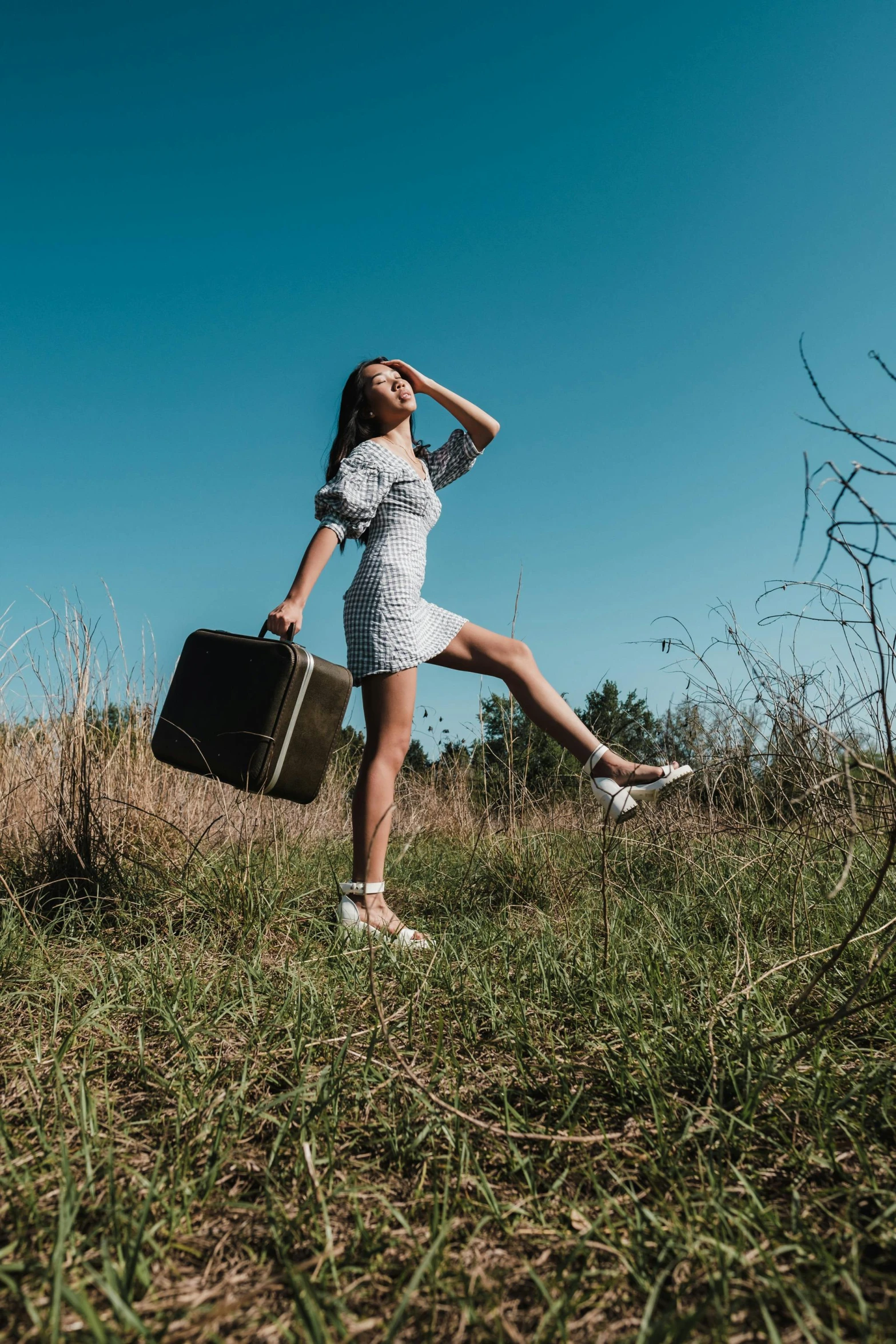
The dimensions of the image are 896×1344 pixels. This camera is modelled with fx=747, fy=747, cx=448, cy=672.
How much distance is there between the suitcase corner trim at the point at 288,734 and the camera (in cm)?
221

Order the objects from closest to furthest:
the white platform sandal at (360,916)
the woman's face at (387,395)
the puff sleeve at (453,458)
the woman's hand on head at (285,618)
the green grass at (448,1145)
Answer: the green grass at (448,1145)
the white platform sandal at (360,916)
the woman's hand on head at (285,618)
the woman's face at (387,395)
the puff sleeve at (453,458)

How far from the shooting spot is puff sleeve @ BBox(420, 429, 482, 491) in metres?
3.08

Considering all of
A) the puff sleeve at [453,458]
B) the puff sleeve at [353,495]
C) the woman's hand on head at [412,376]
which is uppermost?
the woman's hand on head at [412,376]

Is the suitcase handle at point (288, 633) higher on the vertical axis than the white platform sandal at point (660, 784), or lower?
higher

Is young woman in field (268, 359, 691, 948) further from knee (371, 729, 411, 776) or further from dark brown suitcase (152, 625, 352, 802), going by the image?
dark brown suitcase (152, 625, 352, 802)

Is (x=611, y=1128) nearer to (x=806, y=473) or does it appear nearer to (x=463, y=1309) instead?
(x=463, y=1309)

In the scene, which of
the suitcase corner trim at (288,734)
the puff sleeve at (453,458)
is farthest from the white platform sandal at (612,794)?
the puff sleeve at (453,458)

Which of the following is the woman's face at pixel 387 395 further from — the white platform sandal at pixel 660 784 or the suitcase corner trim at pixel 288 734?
the white platform sandal at pixel 660 784

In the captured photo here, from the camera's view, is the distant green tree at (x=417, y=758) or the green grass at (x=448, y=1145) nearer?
the green grass at (x=448, y=1145)

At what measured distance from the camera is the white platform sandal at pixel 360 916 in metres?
2.03

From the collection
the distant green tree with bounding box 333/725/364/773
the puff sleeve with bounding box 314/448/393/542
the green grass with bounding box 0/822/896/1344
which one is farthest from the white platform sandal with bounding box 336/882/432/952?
the distant green tree with bounding box 333/725/364/773

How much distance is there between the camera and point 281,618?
234cm

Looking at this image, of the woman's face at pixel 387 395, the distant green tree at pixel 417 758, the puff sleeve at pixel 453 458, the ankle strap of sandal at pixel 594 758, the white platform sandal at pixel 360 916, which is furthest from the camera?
the distant green tree at pixel 417 758

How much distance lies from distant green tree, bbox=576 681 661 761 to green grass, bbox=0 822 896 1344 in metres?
1.23
